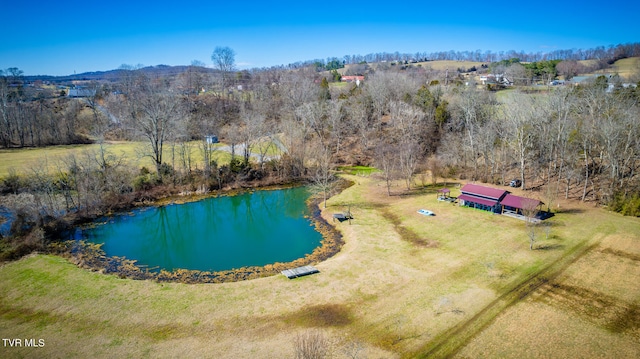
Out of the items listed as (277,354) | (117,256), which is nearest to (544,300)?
(277,354)

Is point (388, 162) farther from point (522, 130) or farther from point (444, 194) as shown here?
point (522, 130)

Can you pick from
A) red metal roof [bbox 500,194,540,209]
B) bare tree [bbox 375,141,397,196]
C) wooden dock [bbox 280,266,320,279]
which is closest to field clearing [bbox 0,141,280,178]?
bare tree [bbox 375,141,397,196]

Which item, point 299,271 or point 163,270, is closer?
point 299,271

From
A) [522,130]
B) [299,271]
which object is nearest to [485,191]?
[522,130]

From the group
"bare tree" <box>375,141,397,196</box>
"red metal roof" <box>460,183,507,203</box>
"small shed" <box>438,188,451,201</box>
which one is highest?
"bare tree" <box>375,141,397,196</box>

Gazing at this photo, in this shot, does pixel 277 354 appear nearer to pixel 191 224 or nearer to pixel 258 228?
pixel 258 228

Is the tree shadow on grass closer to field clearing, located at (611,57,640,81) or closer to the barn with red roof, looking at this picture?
the barn with red roof
